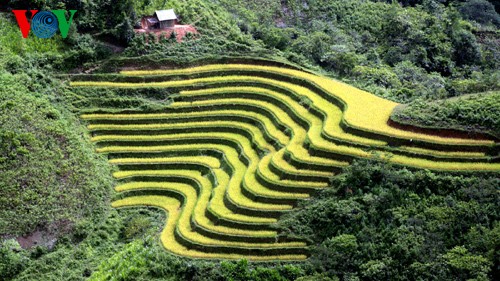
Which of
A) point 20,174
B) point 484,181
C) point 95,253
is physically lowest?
point 95,253

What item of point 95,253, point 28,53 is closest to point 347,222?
point 95,253

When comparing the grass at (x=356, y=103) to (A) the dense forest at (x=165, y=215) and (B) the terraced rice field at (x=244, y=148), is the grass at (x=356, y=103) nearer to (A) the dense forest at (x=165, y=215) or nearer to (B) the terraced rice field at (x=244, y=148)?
(B) the terraced rice field at (x=244, y=148)

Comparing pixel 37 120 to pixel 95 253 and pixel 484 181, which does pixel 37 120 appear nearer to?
pixel 95 253

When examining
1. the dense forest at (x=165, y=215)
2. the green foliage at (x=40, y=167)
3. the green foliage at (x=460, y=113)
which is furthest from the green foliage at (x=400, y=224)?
the green foliage at (x=40, y=167)

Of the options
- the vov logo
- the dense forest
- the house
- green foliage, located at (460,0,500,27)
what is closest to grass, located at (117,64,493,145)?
the dense forest

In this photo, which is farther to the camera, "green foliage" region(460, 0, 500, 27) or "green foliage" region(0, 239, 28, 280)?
"green foliage" region(460, 0, 500, 27)

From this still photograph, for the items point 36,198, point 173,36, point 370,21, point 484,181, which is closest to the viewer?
point 484,181

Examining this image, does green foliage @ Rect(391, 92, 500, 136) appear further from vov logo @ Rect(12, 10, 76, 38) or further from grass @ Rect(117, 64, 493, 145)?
vov logo @ Rect(12, 10, 76, 38)
